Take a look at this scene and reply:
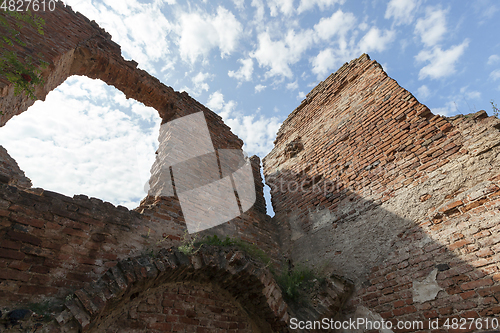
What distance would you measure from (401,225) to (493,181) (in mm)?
1109

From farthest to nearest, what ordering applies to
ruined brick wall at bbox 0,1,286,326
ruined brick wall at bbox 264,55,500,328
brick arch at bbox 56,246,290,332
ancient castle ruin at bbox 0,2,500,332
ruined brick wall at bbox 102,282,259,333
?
ruined brick wall at bbox 264,55,500,328 < ruined brick wall at bbox 102,282,259,333 < ancient castle ruin at bbox 0,2,500,332 < ruined brick wall at bbox 0,1,286,326 < brick arch at bbox 56,246,290,332

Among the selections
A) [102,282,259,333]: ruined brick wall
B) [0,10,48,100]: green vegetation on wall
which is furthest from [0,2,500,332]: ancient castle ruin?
[0,10,48,100]: green vegetation on wall

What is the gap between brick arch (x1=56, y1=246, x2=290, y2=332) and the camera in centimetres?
221

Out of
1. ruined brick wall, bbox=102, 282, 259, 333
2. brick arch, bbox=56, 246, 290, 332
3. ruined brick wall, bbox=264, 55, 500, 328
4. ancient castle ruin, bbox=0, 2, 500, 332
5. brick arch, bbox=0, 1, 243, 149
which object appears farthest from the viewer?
brick arch, bbox=0, 1, 243, 149

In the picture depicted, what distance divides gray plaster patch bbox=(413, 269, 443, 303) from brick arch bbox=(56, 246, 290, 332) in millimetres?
1533

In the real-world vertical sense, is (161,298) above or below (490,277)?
below

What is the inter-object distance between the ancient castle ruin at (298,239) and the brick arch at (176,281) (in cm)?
1

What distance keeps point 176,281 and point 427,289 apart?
286cm

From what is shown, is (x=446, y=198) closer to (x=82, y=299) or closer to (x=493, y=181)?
(x=493, y=181)

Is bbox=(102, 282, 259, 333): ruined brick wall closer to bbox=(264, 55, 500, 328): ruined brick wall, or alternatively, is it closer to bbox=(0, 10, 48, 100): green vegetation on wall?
bbox=(264, 55, 500, 328): ruined brick wall

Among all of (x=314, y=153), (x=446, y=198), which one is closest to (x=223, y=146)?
(x=314, y=153)

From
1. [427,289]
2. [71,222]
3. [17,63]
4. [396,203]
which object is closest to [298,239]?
[396,203]

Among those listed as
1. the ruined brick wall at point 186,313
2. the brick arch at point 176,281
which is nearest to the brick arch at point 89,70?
the brick arch at point 176,281

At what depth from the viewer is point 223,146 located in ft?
19.6
